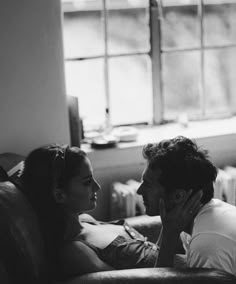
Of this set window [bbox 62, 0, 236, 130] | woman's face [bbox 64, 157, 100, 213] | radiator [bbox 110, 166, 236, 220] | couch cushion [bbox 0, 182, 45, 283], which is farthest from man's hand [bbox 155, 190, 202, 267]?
window [bbox 62, 0, 236, 130]

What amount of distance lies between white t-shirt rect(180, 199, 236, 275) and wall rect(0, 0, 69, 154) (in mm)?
1272

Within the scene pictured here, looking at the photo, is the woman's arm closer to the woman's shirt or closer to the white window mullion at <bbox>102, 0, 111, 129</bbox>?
the woman's shirt

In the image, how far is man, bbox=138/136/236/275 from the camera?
71.1 inches

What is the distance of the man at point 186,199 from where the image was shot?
1.80 metres

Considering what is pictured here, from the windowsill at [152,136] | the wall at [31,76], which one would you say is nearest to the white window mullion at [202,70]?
the windowsill at [152,136]

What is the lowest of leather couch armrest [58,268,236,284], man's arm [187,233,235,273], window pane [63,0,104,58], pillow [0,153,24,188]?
leather couch armrest [58,268,236,284]

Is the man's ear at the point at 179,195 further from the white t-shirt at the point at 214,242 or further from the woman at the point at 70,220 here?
the woman at the point at 70,220

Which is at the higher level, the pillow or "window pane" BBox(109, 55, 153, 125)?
"window pane" BBox(109, 55, 153, 125)

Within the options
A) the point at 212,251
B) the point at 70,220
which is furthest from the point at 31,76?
the point at 212,251

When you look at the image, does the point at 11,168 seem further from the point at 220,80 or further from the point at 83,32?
the point at 220,80

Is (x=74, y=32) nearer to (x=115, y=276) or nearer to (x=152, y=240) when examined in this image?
(x=152, y=240)

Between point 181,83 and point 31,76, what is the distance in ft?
3.69

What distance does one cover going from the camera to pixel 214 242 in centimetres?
176

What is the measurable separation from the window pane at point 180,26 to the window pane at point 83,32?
405mm
